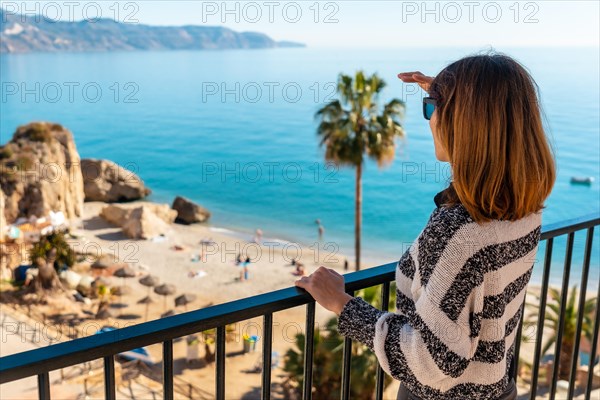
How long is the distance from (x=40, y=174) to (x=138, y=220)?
5.34 m

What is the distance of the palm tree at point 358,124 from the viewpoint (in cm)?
2050

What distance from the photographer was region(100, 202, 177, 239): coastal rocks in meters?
32.4

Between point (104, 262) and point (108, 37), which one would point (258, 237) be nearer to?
point (104, 262)

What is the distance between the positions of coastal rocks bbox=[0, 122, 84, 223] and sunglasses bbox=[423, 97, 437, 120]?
3157 centimetres

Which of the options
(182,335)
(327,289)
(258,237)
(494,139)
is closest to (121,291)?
(258,237)

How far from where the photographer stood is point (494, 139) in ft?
4.30

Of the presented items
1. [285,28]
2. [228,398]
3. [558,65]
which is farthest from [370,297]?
[285,28]

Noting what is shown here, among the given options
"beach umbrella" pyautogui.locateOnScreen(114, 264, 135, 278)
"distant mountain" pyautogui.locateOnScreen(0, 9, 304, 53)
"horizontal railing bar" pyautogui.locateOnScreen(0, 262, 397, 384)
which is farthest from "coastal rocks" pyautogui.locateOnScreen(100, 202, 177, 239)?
"distant mountain" pyautogui.locateOnScreen(0, 9, 304, 53)

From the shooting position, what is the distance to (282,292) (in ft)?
5.09

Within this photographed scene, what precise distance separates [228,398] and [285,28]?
398 feet

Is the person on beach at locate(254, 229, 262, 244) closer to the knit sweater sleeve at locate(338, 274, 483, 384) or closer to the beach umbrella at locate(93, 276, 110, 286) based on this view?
the beach umbrella at locate(93, 276, 110, 286)

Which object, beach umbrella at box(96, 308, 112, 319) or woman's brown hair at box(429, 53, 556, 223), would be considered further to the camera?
beach umbrella at box(96, 308, 112, 319)

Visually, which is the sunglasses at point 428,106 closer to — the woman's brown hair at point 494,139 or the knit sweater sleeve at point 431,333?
the woman's brown hair at point 494,139

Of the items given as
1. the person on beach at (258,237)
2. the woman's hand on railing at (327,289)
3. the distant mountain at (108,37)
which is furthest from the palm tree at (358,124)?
the distant mountain at (108,37)
